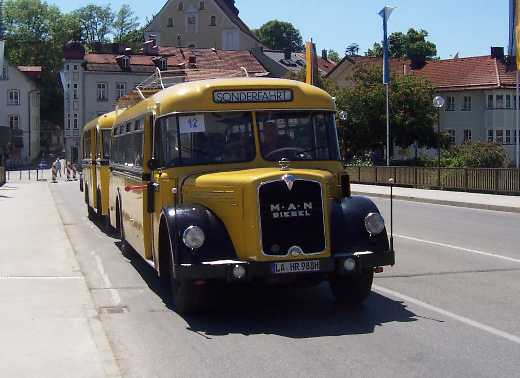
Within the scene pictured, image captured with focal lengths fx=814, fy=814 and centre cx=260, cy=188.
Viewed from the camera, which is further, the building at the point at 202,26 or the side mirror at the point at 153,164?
the building at the point at 202,26

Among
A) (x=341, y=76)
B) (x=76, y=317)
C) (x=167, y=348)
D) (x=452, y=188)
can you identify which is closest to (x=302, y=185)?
(x=167, y=348)

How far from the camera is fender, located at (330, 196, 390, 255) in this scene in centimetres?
865

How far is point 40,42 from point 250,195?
10508 cm

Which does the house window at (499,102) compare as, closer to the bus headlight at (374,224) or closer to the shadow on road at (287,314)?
the shadow on road at (287,314)

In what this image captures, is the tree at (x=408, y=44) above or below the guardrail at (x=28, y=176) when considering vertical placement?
above

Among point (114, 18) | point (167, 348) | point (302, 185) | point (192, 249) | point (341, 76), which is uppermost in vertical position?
point (114, 18)

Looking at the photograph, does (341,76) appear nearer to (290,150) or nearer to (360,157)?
(360,157)

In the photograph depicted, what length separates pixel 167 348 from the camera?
25.0ft

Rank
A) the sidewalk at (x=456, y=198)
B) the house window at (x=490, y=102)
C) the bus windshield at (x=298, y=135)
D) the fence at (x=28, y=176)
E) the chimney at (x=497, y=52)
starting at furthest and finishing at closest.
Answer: the chimney at (x=497, y=52) → the house window at (x=490, y=102) → the fence at (x=28, y=176) → the sidewalk at (x=456, y=198) → the bus windshield at (x=298, y=135)

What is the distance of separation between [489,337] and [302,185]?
2368 millimetres

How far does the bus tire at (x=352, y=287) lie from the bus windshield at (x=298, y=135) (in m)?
1.48

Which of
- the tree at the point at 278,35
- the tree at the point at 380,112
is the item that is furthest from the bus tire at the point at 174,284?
the tree at the point at 278,35

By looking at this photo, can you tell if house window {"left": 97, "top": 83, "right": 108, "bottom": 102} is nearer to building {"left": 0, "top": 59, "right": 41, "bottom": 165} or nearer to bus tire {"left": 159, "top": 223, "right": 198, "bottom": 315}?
building {"left": 0, "top": 59, "right": 41, "bottom": 165}

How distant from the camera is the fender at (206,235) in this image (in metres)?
8.36
